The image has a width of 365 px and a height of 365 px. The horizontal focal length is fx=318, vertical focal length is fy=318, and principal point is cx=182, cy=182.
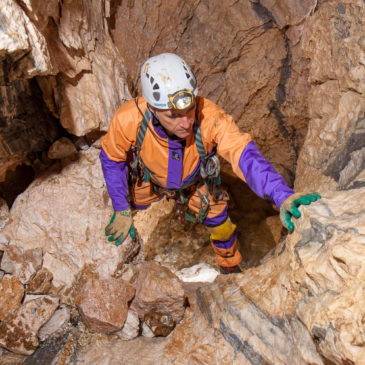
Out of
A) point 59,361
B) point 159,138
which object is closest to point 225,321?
point 59,361

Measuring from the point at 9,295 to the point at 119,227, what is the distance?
119 cm

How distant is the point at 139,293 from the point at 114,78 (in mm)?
2470

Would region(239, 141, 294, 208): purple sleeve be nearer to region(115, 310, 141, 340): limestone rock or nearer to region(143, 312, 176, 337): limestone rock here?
region(143, 312, 176, 337): limestone rock

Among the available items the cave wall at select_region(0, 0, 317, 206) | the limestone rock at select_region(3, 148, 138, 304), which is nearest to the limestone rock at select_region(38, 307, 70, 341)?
the limestone rock at select_region(3, 148, 138, 304)

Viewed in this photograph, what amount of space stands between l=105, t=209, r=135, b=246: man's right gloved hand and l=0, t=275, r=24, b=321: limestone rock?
0.97 m

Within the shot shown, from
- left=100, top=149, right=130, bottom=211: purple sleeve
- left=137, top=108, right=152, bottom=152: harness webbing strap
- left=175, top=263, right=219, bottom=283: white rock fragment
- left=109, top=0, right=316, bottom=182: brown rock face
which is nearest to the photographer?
left=137, top=108, right=152, bottom=152: harness webbing strap

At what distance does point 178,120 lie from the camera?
8.79ft

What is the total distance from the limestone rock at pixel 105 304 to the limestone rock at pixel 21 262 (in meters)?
0.64

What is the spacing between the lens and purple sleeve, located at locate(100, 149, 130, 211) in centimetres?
326

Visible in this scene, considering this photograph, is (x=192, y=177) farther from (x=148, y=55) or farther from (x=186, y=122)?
(x=148, y=55)

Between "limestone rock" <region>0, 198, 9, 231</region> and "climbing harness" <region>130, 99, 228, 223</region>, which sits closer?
"climbing harness" <region>130, 99, 228, 223</region>

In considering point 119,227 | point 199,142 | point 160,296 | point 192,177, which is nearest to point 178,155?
point 199,142

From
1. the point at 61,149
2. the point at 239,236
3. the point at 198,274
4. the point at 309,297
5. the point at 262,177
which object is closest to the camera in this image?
the point at 309,297

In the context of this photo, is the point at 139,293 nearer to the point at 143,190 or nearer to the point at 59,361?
the point at 59,361
